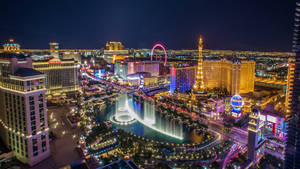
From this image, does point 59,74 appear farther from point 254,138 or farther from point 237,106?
point 254,138

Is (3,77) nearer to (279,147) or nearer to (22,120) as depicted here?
(22,120)

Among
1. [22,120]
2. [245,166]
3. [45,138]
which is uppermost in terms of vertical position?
[22,120]

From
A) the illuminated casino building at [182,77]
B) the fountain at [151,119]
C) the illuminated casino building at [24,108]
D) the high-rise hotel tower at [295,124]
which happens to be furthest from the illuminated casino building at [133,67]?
the high-rise hotel tower at [295,124]

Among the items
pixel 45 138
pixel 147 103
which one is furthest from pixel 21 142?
pixel 147 103

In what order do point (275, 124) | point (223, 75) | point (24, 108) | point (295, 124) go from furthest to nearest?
point (223, 75), point (275, 124), point (24, 108), point (295, 124)

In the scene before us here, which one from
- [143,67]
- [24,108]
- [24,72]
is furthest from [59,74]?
[143,67]

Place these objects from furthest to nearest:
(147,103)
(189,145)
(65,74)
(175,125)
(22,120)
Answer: (65,74) < (147,103) < (175,125) < (189,145) < (22,120)

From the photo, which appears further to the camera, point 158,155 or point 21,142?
point 158,155

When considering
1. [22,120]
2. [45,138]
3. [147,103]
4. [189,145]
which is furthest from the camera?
[147,103]
